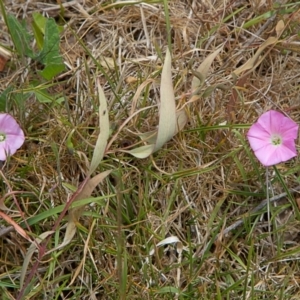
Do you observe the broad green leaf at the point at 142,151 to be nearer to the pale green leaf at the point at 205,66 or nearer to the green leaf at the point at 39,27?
the pale green leaf at the point at 205,66

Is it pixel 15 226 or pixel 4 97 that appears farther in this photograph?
pixel 4 97

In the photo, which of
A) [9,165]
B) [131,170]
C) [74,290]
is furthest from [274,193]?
[9,165]

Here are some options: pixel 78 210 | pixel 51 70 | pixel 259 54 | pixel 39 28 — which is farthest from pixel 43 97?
pixel 259 54

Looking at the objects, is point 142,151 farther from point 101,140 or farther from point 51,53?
point 51,53

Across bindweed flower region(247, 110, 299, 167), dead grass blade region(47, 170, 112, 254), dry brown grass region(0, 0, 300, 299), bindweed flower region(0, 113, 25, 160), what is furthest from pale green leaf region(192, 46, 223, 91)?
bindweed flower region(0, 113, 25, 160)

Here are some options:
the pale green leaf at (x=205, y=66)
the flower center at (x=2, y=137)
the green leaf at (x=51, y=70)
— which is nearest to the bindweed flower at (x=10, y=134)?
the flower center at (x=2, y=137)
